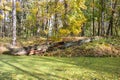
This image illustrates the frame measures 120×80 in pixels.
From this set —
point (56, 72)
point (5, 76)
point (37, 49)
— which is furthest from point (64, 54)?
point (5, 76)

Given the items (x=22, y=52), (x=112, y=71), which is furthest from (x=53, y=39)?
(x=112, y=71)

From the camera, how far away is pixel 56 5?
26156 mm

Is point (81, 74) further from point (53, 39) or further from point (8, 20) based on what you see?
point (8, 20)

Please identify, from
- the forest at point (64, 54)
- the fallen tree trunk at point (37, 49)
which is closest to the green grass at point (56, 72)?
the forest at point (64, 54)

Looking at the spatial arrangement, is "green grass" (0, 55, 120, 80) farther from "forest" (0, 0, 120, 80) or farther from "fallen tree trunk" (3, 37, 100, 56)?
"fallen tree trunk" (3, 37, 100, 56)

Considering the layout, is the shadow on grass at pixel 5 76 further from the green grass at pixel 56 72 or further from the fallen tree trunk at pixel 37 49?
the fallen tree trunk at pixel 37 49

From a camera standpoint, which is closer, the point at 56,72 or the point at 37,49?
the point at 56,72

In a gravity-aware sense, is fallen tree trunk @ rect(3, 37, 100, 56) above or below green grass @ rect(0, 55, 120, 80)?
above

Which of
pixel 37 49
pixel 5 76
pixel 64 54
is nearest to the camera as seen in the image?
pixel 5 76

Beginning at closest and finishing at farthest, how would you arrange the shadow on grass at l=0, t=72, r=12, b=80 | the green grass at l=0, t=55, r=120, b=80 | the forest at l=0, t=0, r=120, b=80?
the shadow on grass at l=0, t=72, r=12, b=80
the green grass at l=0, t=55, r=120, b=80
the forest at l=0, t=0, r=120, b=80

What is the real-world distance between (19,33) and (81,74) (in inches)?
1595

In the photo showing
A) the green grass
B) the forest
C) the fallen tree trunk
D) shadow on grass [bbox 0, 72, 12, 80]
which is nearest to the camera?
shadow on grass [bbox 0, 72, 12, 80]

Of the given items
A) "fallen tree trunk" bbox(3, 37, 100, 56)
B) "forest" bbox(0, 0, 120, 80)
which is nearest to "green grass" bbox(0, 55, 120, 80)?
"forest" bbox(0, 0, 120, 80)

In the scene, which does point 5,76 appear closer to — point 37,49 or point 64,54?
point 64,54
